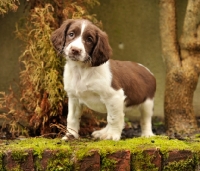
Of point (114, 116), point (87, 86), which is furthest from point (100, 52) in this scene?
point (114, 116)

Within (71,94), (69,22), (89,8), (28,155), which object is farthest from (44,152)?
(89,8)

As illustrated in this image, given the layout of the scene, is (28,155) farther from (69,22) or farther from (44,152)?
(69,22)

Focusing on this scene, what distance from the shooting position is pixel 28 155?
427cm

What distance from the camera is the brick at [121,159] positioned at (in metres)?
4.28

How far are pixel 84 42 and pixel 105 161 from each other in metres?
1.17

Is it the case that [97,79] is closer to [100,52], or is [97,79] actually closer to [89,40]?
[100,52]

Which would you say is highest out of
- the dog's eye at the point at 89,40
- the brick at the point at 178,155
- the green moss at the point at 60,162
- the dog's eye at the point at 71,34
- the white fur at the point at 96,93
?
the dog's eye at the point at 71,34

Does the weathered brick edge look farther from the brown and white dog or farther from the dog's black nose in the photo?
the dog's black nose

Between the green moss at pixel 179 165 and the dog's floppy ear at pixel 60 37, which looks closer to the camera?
the green moss at pixel 179 165

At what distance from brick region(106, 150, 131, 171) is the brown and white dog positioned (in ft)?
2.53

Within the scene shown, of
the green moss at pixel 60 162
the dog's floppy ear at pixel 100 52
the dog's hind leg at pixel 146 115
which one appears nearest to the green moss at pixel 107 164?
the green moss at pixel 60 162

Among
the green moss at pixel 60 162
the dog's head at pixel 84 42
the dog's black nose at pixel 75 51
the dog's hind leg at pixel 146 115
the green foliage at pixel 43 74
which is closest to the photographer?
the green moss at pixel 60 162

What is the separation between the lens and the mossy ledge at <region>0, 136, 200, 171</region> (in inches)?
168

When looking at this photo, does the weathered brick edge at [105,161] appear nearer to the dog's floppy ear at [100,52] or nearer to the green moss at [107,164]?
the green moss at [107,164]
